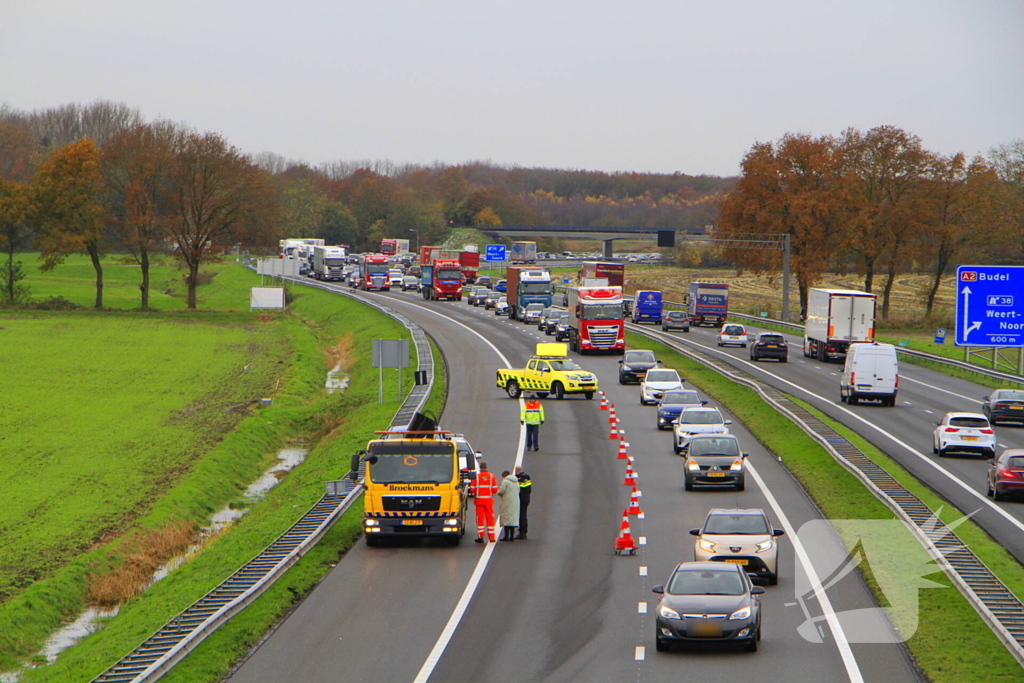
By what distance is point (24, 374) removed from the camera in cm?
5797

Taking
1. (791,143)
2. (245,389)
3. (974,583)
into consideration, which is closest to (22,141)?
(791,143)

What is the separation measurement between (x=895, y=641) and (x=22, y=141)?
194 meters

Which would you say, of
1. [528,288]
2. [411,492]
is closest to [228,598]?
[411,492]

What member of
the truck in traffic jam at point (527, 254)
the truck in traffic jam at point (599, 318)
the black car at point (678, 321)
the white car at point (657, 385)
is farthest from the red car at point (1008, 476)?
the truck in traffic jam at point (527, 254)

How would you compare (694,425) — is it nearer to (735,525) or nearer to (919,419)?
(919,419)

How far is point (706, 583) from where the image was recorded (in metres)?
17.0

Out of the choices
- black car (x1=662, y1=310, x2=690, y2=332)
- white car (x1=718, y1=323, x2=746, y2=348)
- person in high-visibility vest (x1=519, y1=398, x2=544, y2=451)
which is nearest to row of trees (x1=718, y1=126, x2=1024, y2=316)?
black car (x1=662, y1=310, x2=690, y2=332)

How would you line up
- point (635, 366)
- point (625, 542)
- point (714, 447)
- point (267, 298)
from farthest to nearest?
point (267, 298)
point (635, 366)
point (714, 447)
point (625, 542)

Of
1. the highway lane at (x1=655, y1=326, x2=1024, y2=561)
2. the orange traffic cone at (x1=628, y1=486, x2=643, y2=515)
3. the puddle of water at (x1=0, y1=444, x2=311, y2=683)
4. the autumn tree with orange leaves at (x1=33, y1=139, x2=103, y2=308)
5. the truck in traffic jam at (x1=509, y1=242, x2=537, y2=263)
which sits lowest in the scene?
the puddle of water at (x1=0, y1=444, x2=311, y2=683)

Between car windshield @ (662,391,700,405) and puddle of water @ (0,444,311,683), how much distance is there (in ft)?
45.1

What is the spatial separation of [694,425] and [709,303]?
5765cm

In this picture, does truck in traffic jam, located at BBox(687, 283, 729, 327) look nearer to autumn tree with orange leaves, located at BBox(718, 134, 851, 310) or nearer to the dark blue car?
autumn tree with orange leaves, located at BBox(718, 134, 851, 310)

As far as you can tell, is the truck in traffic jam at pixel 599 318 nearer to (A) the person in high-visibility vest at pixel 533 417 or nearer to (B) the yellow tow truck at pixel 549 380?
(B) the yellow tow truck at pixel 549 380

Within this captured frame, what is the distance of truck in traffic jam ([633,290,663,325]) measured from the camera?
3703 inches
